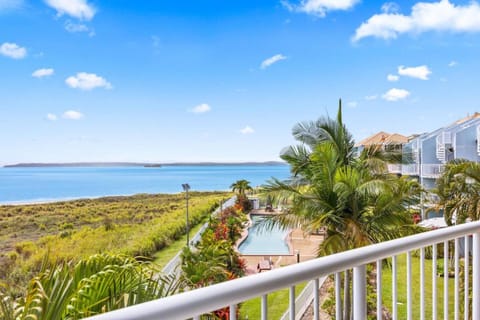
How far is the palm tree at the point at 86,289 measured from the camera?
1.70m

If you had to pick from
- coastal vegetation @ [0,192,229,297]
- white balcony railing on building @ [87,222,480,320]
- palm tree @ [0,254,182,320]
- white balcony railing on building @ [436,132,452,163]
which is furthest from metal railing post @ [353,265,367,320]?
white balcony railing on building @ [436,132,452,163]

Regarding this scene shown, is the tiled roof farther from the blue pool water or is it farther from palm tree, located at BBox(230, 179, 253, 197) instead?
palm tree, located at BBox(230, 179, 253, 197)

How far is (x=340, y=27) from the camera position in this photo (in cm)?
2655

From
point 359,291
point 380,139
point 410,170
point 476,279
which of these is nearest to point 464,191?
point 380,139

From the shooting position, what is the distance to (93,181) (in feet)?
99.2

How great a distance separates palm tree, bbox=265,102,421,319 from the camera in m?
7.62

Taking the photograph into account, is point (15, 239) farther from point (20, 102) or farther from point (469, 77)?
point (469, 77)

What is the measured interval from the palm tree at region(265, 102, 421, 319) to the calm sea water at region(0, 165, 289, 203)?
13.8 ft

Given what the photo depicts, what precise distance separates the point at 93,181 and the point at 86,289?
99.4 feet

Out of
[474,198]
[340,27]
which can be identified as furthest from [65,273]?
[340,27]

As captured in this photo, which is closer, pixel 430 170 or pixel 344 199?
pixel 344 199

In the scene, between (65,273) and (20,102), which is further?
(20,102)

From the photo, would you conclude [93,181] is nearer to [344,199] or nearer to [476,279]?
[344,199]

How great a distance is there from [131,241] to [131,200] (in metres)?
8.07
